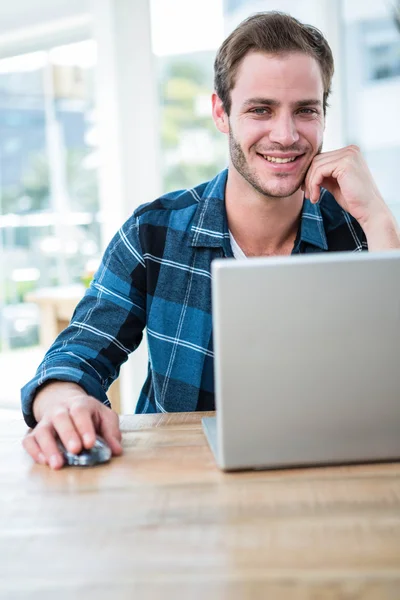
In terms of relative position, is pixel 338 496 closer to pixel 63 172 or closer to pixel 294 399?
pixel 294 399

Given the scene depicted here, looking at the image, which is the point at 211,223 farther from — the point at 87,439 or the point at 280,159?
the point at 87,439

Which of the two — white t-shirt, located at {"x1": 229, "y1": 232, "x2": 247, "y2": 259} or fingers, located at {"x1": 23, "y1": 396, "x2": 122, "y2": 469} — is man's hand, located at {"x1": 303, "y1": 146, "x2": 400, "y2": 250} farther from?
fingers, located at {"x1": 23, "y1": 396, "x2": 122, "y2": 469}

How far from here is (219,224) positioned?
5.47 ft

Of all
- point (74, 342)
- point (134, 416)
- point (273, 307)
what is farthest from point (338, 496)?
point (74, 342)

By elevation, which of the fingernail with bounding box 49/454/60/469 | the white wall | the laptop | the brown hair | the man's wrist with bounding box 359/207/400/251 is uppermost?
the white wall

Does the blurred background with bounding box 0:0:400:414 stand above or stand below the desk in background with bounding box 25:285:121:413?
above

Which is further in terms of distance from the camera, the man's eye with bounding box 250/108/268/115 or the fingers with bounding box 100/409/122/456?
the man's eye with bounding box 250/108/268/115

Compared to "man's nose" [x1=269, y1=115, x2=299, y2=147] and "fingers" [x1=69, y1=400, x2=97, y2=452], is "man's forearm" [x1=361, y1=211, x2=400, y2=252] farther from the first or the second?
"fingers" [x1=69, y1=400, x2=97, y2=452]

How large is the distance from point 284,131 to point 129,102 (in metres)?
1.82

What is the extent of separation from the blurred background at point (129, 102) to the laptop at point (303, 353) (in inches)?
96.9

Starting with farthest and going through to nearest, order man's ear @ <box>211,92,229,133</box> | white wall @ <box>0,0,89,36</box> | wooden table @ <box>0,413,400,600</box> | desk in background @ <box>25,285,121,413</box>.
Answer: white wall @ <box>0,0,89,36</box>, desk in background @ <box>25,285,121,413</box>, man's ear @ <box>211,92,229,133</box>, wooden table @ <box>0,413,400,600</box>

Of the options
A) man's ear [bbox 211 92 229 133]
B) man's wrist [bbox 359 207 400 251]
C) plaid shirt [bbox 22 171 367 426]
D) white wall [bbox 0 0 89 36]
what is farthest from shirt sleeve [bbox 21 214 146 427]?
white wall [bbox 0 0 89 36]

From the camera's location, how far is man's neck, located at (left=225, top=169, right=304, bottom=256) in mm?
1734

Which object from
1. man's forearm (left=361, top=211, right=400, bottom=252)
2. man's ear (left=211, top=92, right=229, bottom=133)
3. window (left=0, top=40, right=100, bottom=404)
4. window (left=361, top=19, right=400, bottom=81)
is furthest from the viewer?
window (left=0, top=40, right=100, bottom=404)
